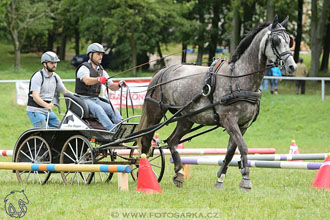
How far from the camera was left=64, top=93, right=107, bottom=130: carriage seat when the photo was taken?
974 cm

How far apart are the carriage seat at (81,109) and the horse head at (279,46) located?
2928 millimetres

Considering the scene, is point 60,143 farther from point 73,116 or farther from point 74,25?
point 74,25

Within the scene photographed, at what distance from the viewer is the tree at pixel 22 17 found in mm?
33566

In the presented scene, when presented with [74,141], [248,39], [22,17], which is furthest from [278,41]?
[22,17]

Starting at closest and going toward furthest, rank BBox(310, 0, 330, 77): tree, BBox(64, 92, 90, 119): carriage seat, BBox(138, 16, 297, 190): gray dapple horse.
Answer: BBox(138, 16, 297, 190): gray dapple horse < BBox(64, 92, 90, 119): carriage seat < BBox(310, 0, 330, 77): tree

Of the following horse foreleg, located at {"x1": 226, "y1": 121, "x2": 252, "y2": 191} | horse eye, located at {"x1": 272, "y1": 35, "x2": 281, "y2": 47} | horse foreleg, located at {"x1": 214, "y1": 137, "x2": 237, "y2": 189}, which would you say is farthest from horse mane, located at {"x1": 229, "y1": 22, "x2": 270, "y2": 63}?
horse foreleg, located at {"x1": 214, "y1": 137, "x2": 237, "y2": 189}

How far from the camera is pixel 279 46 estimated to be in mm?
8398

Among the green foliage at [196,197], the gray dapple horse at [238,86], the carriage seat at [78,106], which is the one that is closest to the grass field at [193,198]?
the green foliage at [196,197]

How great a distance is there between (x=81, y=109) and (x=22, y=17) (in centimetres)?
2628

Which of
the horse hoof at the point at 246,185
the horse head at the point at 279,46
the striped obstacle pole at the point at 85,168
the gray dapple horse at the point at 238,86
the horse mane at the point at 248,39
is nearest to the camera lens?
the horse head at the point at 279,46

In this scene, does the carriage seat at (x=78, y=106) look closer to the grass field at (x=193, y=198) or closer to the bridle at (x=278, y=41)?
the grass field at (x=193, y=198)

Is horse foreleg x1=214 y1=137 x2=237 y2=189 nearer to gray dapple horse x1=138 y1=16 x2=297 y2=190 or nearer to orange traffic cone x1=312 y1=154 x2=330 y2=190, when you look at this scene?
gray dapple horse x1=138 y1=16 x2=297 y2=190

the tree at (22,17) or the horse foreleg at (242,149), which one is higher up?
the tree at (22,17)

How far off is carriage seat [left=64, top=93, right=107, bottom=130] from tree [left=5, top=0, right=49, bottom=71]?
23.8 metres
